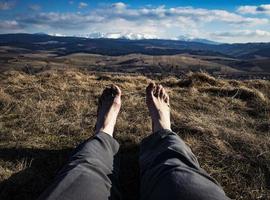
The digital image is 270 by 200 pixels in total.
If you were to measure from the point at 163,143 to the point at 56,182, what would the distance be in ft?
2.79

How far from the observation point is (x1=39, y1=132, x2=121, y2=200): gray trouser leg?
1.53 metres

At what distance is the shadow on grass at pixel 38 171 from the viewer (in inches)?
90.0

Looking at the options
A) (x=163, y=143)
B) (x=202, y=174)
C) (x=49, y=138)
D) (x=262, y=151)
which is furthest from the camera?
(x=49, y=138)

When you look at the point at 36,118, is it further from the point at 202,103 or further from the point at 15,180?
the point at 202,103

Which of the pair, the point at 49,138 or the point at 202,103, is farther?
the point at 202,103

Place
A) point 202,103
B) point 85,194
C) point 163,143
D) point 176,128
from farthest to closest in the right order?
point 202,103 < point 176,128 < point 163,143 < point 85,194

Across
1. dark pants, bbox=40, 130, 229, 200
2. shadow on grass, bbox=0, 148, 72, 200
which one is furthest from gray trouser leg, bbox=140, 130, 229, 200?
shadow on grass, bbox=0, 148, 72, 200

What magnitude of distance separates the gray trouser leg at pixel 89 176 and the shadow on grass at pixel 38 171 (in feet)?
0.93

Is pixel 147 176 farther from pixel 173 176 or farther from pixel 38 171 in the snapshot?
pixel 38 171

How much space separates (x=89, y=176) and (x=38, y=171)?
996 millimetres

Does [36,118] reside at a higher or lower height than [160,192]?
lower

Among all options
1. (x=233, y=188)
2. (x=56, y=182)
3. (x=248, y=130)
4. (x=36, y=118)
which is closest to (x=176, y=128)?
(x=248, y=130)

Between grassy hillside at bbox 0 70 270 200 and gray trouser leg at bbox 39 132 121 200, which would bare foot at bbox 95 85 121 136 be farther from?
gray trouser leg at bbox 39 132 121 200

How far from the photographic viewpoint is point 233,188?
7.80ft
